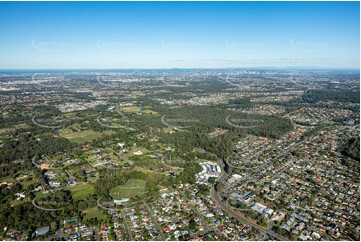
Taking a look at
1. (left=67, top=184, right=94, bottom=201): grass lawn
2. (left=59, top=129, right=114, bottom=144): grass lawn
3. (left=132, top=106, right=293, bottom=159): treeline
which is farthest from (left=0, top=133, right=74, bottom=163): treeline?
(left=132, top=106, right=293, bottom=159): treeline

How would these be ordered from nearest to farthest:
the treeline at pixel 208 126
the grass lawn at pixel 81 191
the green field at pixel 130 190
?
the grass lawn at pixel 81 191, the green field at pixel 130 190, the treeline at pixel 208 126

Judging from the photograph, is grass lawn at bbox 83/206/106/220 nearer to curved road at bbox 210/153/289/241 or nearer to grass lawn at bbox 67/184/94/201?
grass lawn at bbox 67/184/94/201

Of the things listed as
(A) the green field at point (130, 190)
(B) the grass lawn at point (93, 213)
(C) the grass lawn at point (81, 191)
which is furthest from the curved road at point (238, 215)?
(C) the grass lawn at point (81, 191)

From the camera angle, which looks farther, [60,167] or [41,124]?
[41,124]

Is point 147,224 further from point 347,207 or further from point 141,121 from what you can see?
point 141,121

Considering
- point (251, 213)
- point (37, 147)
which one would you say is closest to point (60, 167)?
point (37, 147)

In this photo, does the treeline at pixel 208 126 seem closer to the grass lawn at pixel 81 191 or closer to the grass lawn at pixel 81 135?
the grass lawn at pixel 81 135

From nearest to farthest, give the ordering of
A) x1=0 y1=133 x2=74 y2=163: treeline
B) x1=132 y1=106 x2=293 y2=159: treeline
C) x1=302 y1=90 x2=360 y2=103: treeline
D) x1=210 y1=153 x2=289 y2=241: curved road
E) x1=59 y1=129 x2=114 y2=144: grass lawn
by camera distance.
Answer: x1=210 y1=153 x2=289 y2=241: curved road < x1=0 y1=133 x2=74 y2=163: treeline < x1=132 y1=106 x2=293 y2=159: treeline < x1=59 y1=129 x2=114 y2=144: grass lawn < x1=302 y1=90 x2=360 y2=103: treeline
